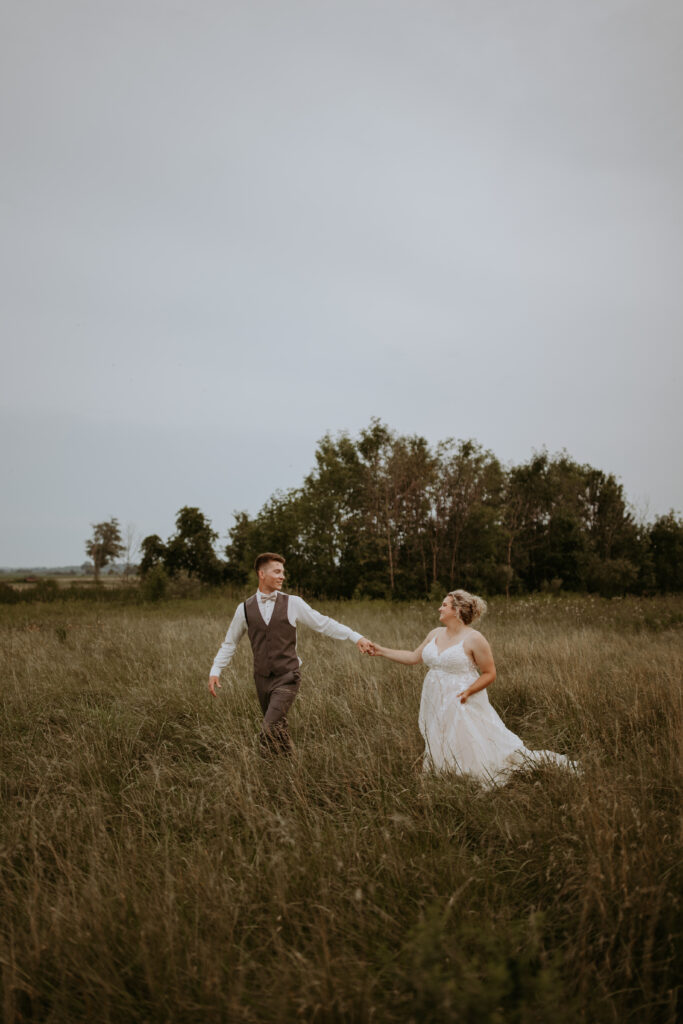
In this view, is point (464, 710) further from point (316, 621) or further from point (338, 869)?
point (338, 869)

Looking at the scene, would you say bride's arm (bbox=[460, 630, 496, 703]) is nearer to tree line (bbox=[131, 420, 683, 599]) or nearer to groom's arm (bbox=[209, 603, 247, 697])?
groom's arm (bbox=[209, 603, 247, 697])

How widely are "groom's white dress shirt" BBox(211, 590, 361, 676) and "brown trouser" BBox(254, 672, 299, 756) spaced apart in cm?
40

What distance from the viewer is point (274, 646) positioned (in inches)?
181

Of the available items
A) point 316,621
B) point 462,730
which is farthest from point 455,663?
point 316,621

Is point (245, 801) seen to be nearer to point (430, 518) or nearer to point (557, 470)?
point (430, 518)

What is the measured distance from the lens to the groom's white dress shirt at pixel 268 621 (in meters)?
4.71

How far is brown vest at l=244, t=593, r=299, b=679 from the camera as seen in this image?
4.60 metres

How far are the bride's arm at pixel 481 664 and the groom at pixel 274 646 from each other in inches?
33.9

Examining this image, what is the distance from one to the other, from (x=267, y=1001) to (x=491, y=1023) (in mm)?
829

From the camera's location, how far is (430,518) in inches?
1014

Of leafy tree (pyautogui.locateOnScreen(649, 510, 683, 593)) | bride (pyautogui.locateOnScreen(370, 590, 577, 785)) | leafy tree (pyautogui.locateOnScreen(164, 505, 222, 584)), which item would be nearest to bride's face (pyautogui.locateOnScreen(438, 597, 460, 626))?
bride (pyautogui.locateOnScreen(370, 590, 577, 785))

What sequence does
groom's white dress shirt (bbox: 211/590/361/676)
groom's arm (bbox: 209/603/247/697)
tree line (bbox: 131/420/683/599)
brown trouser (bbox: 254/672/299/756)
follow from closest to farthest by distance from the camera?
brown trouser (bbox: 254/672/299/756), groom's white dress shirt (bbox: 211/590/361/676), groom's arm (bbox: 209/603/247/697), tree line (bbox: 131/420/683/599)

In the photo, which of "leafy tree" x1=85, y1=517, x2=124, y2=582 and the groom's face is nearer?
the groom's face

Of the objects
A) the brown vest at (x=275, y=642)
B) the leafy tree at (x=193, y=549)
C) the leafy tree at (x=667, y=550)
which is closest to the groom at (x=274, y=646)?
the brown vest at (x=275, y=642)
